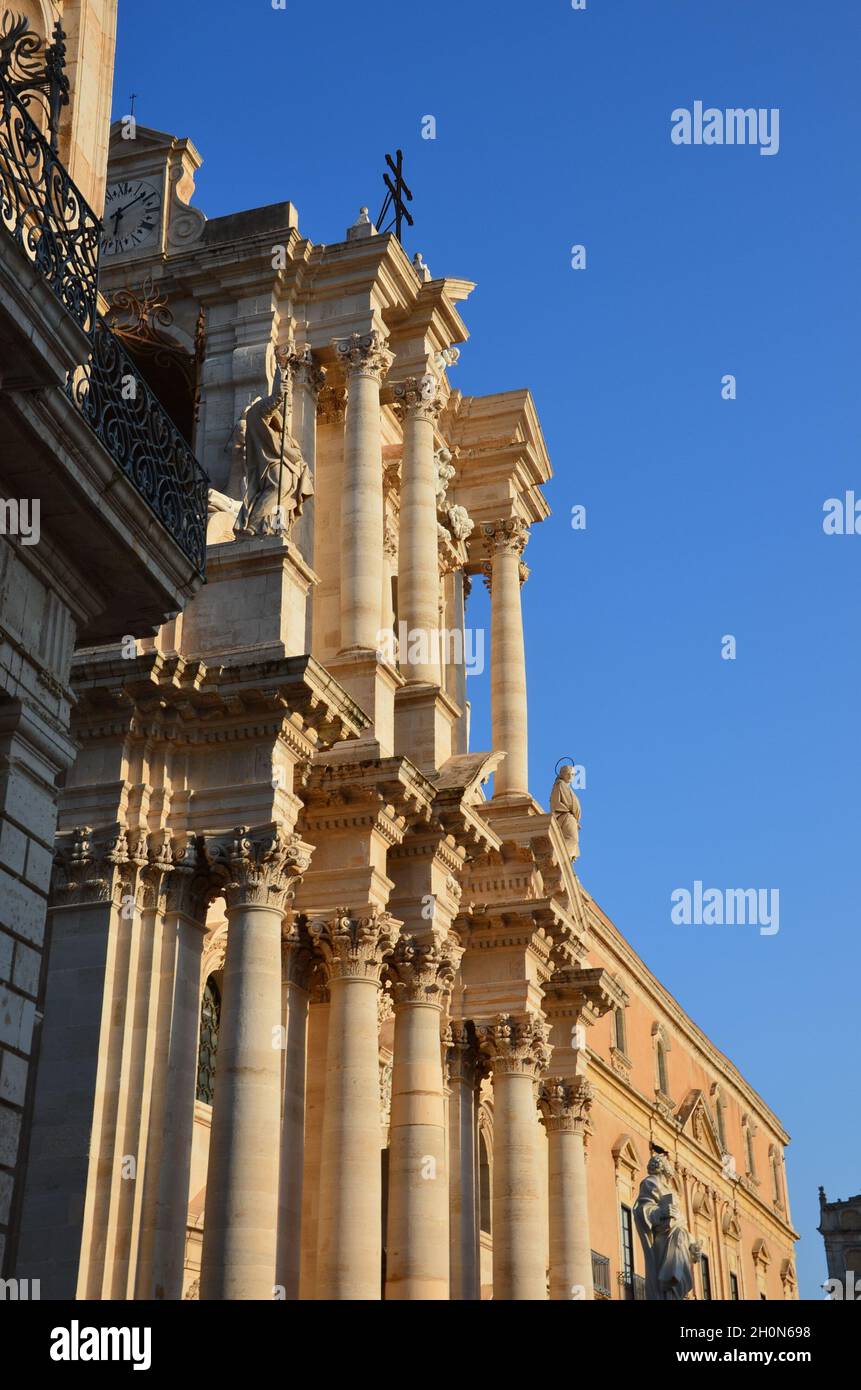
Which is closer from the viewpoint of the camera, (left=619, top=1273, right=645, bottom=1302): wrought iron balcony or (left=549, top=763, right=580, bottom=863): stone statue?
(left=549, top=763, right=580, bottom=863): stone statue

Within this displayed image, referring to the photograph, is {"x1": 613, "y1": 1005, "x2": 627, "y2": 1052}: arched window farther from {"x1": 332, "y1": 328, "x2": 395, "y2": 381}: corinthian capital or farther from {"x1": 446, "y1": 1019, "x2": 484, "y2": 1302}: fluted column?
{"x1": 332, "y1": 328, "x2": 395, "y2": 381}: corinthian capital

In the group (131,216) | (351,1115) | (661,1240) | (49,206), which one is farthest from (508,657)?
(49,206)

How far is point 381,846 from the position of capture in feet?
67.9

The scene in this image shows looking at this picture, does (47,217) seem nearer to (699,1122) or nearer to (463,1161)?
(463,1161)

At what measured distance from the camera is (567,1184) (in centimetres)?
2686

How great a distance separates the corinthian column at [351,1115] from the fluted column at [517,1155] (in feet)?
15.9

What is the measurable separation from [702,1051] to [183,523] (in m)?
41.1

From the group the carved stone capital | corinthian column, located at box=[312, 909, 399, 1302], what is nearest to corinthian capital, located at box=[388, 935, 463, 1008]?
corinthian column, located at box=[312, 909, 399, 1302]

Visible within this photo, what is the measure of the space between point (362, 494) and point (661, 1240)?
34.0ft

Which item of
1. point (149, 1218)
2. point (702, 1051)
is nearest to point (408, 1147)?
point (149, 1218)

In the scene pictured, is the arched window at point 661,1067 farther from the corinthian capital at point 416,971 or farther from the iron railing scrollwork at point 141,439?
the iron railing scrollwork at point 141,439

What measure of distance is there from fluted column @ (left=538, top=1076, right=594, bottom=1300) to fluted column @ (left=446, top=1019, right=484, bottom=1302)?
2.22 metres

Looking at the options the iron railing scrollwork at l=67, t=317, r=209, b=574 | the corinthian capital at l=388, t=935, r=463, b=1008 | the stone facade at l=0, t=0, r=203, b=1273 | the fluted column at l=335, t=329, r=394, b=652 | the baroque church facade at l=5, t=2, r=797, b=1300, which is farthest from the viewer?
the fluted column at l=335, t=329, r=394, b=652

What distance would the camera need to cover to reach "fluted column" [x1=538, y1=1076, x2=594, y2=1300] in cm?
2644
